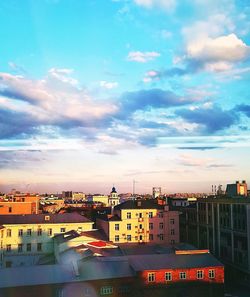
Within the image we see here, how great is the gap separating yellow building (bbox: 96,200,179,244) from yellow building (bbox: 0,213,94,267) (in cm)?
397

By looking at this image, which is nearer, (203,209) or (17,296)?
(17,296)

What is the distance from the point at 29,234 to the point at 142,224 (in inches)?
671

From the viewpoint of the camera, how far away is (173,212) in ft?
192

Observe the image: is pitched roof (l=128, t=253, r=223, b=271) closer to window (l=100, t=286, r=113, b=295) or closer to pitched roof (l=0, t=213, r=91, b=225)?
window (l=100, t=286, r=113, b=295)

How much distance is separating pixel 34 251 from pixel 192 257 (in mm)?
26449

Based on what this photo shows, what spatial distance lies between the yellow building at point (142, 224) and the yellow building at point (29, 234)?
397 cm

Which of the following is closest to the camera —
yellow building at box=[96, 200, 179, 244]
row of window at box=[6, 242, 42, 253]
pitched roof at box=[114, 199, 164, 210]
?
row of window at box=[6, 242, 42, 253]

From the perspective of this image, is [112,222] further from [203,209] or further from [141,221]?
[203,209]

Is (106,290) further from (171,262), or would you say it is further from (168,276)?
(171,262)

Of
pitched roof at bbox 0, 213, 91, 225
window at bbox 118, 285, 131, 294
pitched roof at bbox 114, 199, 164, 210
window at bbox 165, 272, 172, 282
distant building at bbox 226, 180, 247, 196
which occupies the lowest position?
window at bbox 118, 285, 131, 294

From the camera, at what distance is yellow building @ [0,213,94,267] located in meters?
52.6

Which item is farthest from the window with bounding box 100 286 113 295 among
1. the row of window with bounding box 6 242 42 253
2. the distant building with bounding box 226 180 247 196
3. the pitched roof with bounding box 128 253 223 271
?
the distant building with bounding box 226 180 247 196

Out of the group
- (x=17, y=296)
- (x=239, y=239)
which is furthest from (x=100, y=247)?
(x=239, y=239)

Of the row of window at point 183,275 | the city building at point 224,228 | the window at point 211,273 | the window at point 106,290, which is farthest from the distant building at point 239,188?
the window at point 106,290
